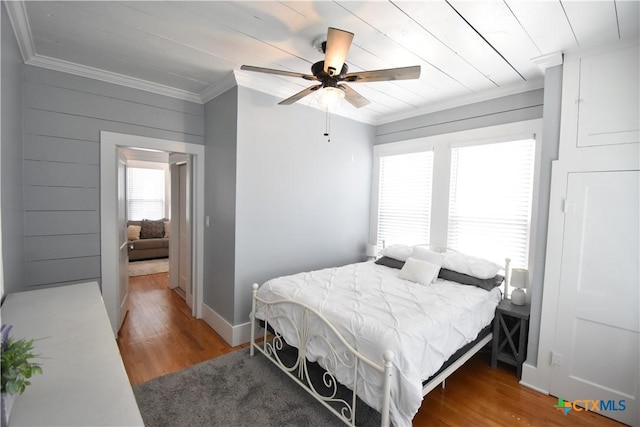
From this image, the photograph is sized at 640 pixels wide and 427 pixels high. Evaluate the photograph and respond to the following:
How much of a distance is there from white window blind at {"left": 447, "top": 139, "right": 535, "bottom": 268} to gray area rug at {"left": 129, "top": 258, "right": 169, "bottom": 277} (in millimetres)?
5460

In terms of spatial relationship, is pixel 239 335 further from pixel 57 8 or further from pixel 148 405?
pixel 57 8

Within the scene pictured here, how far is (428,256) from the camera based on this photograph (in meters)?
3.12

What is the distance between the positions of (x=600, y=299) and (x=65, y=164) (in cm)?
458

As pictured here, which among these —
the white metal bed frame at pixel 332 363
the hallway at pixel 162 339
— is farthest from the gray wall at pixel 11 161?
the white metal bed frame at pixel 332 363

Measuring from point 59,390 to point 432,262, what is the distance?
2886 mm

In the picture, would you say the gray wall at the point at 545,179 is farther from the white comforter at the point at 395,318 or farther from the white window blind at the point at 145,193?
the white window blind at the point at 145,193

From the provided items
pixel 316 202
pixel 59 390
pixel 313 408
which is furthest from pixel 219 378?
pixel 316 202

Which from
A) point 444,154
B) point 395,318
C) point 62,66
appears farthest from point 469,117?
point 62,66

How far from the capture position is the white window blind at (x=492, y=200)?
2.94m

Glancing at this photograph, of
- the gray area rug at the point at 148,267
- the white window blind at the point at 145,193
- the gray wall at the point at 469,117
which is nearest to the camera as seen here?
the gray wall at the point at 469,117

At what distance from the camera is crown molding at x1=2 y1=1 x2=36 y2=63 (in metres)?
1.85

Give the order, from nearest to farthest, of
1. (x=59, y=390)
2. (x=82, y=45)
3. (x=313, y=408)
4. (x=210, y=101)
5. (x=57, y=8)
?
(x=59, y=390)
(x=57, y=8)
(x=313, y=408)
(x=82, y=45)
(x=210, y=101)

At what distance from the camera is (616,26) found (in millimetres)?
1946

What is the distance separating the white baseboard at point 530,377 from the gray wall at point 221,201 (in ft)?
8.95
